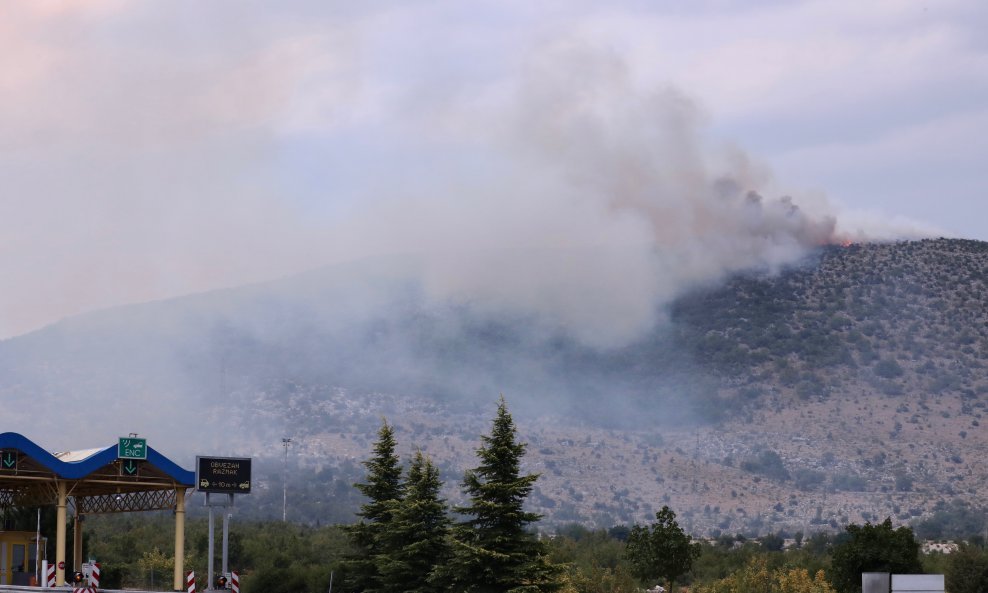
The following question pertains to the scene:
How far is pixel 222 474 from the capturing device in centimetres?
5106

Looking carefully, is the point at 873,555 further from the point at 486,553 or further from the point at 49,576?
the point at 49,576

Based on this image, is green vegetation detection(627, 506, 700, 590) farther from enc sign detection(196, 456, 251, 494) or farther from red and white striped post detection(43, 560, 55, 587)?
red and white striped post detection(43, 560, 55, 587)

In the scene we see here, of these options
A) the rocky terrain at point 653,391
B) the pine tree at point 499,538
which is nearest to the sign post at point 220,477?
the pine tree at point 499,538

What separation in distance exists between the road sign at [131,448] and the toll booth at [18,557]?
918 cm

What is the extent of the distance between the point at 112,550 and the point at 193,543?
5439 mm

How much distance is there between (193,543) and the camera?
8756 cm

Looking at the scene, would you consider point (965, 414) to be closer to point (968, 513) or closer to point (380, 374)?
point (968, 513)

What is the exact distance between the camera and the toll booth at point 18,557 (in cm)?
5500

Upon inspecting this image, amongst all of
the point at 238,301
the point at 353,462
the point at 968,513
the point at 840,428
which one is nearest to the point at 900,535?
the point at 968,513

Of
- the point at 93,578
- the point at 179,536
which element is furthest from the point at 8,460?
the point at 179,536

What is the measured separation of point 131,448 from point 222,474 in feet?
12.3

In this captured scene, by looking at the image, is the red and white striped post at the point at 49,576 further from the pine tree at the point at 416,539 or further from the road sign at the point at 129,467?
the pine tree at the point at 416,539

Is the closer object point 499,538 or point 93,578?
point 499,538

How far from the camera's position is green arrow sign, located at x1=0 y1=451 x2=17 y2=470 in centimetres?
4744
